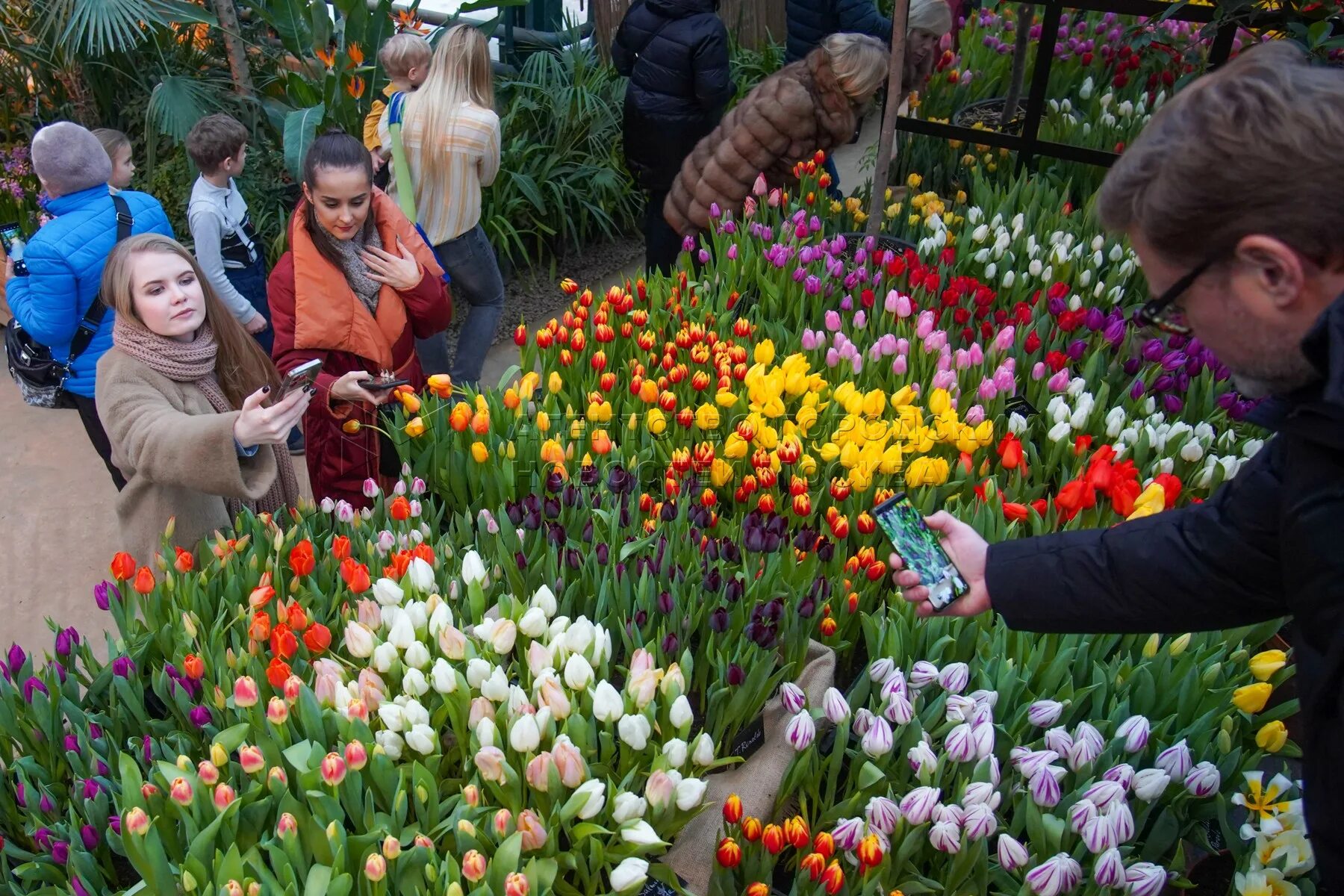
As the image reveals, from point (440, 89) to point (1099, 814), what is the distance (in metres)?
3.31

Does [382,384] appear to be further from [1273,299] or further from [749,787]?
[1273,299]

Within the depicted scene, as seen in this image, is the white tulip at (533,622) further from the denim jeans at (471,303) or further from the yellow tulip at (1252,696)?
the denim jeans at (471,303)

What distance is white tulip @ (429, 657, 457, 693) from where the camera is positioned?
155 cm

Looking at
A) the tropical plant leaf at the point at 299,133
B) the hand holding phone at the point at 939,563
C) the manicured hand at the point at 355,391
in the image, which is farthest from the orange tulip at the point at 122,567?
the tropical plant leaf at the point at 299,133

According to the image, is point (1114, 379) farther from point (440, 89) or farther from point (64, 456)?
point (64, 456)

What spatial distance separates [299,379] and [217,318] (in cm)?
52

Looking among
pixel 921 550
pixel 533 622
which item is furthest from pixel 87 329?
pixel 921 550

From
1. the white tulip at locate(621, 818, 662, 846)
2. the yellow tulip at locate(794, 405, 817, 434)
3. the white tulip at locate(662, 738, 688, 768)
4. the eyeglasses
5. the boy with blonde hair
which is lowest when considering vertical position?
the white tulip at locate(621, 818, 662, 846)

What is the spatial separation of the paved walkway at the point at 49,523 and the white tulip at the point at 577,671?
2093 millimetres

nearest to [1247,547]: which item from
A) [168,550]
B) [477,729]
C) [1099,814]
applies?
[1099,814]

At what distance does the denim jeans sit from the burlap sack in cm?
265

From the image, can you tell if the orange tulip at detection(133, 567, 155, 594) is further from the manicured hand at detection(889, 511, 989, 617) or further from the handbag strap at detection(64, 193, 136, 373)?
the handbag strap at detection(64, 193, 136, 373)

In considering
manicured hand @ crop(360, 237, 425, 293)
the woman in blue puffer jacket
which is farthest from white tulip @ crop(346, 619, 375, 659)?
the woman in blue puffer jacket

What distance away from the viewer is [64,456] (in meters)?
4.23
